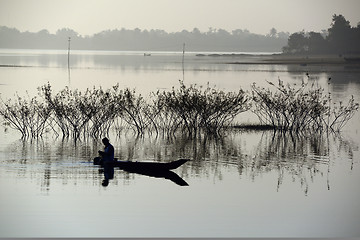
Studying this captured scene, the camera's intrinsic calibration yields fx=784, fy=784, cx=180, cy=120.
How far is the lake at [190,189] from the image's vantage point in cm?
2242

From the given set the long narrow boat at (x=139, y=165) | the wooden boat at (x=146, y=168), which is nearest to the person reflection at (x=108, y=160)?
the wooden boat at (x=146, y=168)

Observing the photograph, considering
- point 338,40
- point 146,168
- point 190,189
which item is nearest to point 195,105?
point 146,168

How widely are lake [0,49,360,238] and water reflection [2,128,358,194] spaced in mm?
44

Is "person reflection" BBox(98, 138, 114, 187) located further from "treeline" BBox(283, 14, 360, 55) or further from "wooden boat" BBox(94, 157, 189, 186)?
"treeline" BBox(283, 14, 360, 55)

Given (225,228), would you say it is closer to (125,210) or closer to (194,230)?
(194,230)

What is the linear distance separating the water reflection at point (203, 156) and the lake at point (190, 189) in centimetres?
4

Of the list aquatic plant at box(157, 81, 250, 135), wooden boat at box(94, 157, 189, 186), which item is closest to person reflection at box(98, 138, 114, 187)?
wooden boat at box(94, 157, 189, 186)

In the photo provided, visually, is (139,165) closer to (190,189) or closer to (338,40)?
(190,189)

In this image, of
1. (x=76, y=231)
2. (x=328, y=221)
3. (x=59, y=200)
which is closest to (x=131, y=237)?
(x=76, y=231)

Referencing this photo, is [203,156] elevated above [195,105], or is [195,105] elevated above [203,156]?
[195,105]

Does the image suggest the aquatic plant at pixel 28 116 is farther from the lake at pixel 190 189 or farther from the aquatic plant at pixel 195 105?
the aquatic plant at pixel 195 105

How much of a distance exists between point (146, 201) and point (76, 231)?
13.7 feet

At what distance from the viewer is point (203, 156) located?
33.9 m

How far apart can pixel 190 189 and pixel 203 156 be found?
22.7 feet
